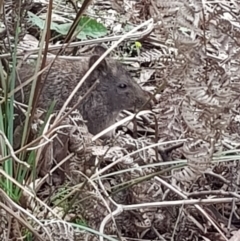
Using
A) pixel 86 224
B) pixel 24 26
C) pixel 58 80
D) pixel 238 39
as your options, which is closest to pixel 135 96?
pixel 58 80

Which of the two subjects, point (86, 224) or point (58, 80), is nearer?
point (86, 224)

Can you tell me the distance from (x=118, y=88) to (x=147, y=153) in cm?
197

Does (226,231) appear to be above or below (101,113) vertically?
above

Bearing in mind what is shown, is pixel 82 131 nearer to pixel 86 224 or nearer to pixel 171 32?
pixel 86 224

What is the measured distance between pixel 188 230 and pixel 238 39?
3.66 ft

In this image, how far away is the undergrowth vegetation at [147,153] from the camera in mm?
2859

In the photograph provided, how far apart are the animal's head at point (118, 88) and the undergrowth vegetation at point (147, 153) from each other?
1.18 metres

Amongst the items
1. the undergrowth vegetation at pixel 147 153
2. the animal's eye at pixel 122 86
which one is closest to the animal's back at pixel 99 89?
the animal's eye at pixel 122 86

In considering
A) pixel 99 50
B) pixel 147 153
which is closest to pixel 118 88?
pixel 99 50

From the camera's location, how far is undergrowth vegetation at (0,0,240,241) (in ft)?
9.38

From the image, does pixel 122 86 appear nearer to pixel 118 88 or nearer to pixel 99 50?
pixel 118 88

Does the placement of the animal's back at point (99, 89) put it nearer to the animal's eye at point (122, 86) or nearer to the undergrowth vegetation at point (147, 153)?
the animal's eye at point (122, 86)

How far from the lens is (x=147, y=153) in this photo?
3775mm

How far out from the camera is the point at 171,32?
3035 mm
